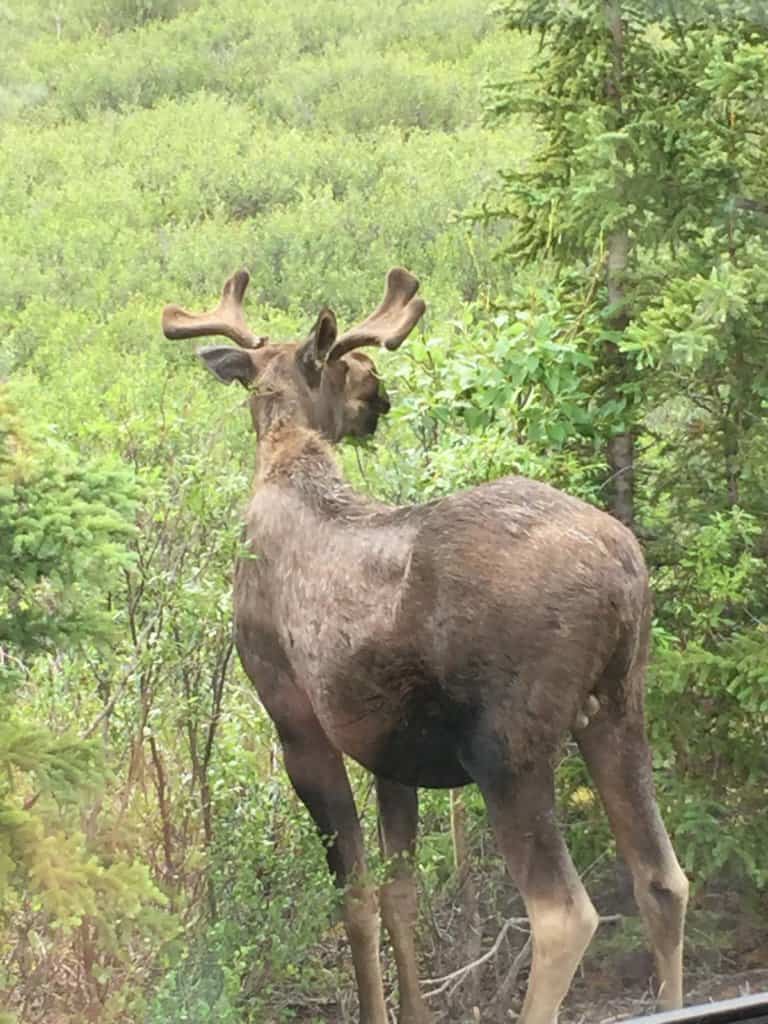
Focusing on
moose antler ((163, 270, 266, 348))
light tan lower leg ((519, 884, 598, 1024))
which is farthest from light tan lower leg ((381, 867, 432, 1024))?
moose antler ((163, 270, 266, 348))

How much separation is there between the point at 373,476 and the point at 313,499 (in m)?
0.31

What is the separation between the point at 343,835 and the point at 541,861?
37cm

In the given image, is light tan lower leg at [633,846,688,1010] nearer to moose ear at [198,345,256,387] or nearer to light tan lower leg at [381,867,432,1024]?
light tan lower leg at [381,867,432,1024]

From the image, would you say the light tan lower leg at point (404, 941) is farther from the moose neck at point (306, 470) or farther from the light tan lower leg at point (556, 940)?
the moose neck at point (306, 470)

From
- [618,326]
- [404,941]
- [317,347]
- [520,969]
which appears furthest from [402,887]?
[618,326]

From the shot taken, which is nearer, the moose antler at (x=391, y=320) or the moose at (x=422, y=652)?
the moose at (x=422, y=652)

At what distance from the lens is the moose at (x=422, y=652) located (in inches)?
71.0

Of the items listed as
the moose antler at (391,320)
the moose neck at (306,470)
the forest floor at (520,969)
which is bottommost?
the forest floor at (520,969)

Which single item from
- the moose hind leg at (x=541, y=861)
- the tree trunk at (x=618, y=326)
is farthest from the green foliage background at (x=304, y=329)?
the moose hind leg at (x=541, y=861)

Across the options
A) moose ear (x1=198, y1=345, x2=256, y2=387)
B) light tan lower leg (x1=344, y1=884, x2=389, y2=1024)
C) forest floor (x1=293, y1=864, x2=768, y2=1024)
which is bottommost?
forest floor (x1=293, y1=864, x2=768, y2=1024)

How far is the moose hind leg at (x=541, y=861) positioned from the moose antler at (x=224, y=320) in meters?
0.74

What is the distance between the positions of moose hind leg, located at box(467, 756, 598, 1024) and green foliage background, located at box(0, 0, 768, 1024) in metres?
0.27

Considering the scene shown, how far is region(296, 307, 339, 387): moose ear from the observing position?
6.85ft

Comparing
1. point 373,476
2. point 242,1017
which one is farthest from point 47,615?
point 373,476
